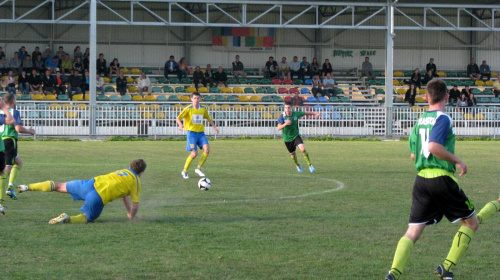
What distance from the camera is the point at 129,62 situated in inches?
1635

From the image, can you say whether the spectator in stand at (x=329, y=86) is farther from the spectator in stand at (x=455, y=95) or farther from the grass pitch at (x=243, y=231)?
the grass pitch at (x=243, y=231)

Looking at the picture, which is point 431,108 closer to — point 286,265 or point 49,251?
point 286,265

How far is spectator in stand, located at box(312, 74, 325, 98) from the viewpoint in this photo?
121 ft

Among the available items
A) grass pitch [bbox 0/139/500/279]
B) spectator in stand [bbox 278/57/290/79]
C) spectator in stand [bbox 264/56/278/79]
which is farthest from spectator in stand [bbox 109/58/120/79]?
grass pitch [bbox 0/139/500/279]

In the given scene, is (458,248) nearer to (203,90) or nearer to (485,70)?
(203,90)

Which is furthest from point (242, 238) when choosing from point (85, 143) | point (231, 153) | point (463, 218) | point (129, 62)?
point (129, 62)

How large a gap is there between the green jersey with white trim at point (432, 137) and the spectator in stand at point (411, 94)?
30.9 m

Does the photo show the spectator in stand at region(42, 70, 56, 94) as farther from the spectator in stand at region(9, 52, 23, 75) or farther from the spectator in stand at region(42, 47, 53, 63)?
the spectator in stand at region(9, 52, 23, 75)

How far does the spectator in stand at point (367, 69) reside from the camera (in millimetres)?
40972

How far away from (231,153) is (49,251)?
50.6 feet

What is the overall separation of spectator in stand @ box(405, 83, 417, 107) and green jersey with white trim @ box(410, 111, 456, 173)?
30863 millimetres

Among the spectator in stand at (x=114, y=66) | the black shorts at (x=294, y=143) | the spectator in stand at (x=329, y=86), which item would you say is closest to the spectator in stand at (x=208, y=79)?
the spectator in stand at (x=114, y=66)

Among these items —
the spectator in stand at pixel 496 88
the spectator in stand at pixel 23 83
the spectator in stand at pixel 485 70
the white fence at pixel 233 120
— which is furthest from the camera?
the spectator in stand at pixel 485 70

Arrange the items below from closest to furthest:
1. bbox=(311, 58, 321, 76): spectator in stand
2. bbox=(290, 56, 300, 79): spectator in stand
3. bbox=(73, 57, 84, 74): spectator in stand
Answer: bbox=(73, 57, 84, 74): spectator in stand
bbox=(311, 58, 321, 76): spectator in stand
bbox=(290, 56, 300, 79): spectator in stand
